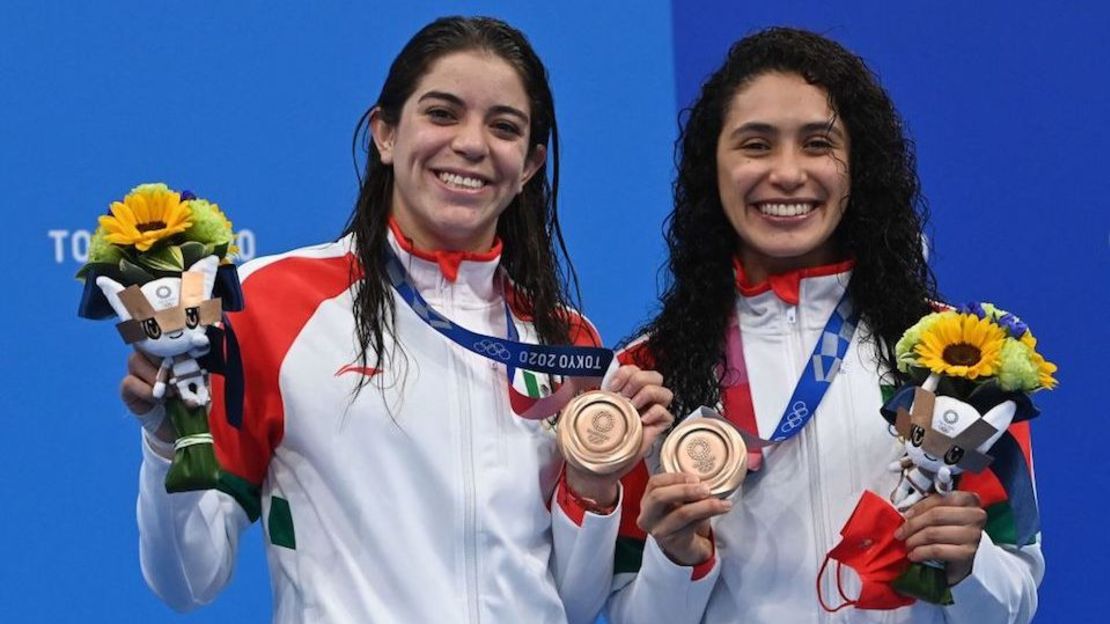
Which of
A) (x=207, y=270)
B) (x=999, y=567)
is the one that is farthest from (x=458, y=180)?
(x=999, y=567)

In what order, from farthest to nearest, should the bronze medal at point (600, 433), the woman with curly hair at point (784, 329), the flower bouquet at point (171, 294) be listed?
the woman with curly hair at point (784, 329)
the bronze medal at point (600, 433)
the flower bouquet at point (171, 294)

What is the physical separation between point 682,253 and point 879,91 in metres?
0.37

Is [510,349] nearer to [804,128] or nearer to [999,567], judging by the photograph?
[804,128]

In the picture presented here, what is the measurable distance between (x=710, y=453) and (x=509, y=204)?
54cm

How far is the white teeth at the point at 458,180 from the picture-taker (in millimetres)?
2283

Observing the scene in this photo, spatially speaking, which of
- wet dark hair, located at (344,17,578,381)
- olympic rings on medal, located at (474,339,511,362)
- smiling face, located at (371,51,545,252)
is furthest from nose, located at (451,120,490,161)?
olympic rings on medal, located at (474,339,511,362)

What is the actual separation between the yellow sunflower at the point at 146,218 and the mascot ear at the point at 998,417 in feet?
3.24

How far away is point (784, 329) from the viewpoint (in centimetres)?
235

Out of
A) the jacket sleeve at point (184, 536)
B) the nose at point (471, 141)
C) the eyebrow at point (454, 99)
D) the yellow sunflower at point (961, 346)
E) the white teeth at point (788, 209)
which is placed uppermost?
the eyebrow at point (454, 99)

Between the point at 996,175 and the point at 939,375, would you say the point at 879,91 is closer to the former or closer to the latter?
the point at 939,375

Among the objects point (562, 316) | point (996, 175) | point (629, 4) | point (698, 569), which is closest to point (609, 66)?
point (629, 4)

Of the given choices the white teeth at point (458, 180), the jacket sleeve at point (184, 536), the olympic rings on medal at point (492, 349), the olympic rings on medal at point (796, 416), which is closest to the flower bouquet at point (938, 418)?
the olympic rings on medal at point (796, 416)

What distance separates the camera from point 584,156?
11.0ft

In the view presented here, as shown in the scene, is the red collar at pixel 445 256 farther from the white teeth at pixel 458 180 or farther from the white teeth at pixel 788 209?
the white teeth at pixel 788 209
